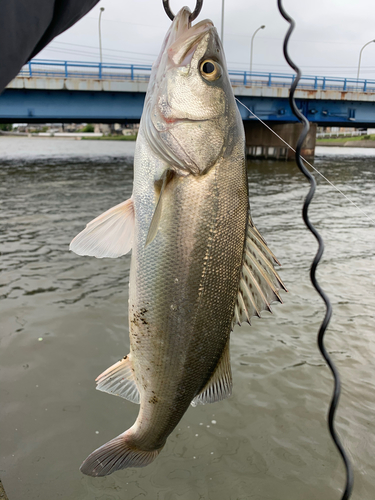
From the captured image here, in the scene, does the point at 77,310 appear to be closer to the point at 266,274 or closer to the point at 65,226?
the point at 266,274

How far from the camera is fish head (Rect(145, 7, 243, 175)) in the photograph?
1.86m

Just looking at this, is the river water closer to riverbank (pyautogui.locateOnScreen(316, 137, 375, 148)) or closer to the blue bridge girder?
the blue bridge girder

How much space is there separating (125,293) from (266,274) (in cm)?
578

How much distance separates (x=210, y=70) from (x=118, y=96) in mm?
27807

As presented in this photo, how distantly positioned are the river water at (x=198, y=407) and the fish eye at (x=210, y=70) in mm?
3473

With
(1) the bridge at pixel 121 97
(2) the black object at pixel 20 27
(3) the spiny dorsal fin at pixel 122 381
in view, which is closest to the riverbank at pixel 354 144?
(1) the bridge at pixel 121 97

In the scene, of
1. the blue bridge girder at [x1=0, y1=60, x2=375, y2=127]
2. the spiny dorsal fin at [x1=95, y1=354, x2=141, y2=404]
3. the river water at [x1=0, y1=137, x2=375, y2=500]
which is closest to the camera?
A: the spiny dorsal fin at [x1=95, y1=354, x2=141, y2=404]

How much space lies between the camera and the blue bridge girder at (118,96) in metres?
25.1

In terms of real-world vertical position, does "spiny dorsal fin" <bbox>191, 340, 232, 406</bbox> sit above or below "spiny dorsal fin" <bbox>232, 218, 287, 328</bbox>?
below

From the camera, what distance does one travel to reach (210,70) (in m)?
1.95

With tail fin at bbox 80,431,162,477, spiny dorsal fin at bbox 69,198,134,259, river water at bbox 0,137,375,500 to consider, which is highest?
spiny dorsal fin at bbox 69,198,134,259

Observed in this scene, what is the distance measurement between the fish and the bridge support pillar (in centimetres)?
3483

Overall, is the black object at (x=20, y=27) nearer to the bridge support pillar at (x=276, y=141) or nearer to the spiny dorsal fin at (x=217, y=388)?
the spiny dorsal fin at (x=217, y=388)

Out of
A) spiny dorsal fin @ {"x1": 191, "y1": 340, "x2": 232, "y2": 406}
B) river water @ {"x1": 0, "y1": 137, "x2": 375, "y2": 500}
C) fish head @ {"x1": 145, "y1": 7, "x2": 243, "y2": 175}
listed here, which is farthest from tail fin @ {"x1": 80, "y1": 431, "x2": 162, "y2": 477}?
river water @ {"x1": 0, "y1": 137, "x2": 375, "y2": 500}
